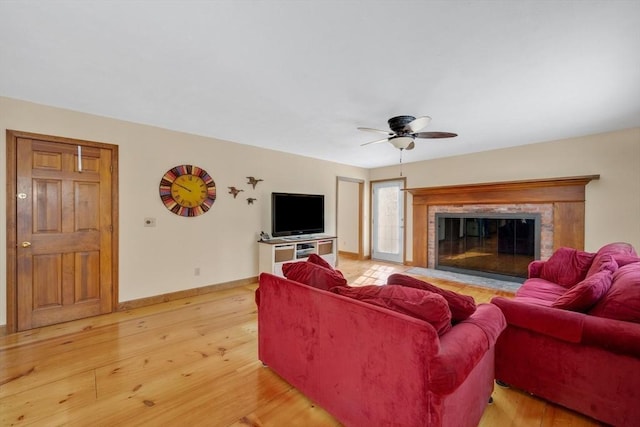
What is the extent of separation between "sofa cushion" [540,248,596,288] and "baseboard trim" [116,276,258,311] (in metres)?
4.13

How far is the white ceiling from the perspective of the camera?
1591mm

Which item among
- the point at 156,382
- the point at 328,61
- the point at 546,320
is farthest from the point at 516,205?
the point at 156,382

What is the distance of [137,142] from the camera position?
3.51m

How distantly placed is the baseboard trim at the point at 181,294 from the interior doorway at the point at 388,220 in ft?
11.0

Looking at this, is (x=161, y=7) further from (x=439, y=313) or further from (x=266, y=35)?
(x=439, y=313)

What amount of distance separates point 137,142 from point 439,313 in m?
3.90

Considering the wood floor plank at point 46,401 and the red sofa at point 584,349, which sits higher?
the red sofa at point 584,349

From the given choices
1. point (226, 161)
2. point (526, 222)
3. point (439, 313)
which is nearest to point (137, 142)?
point (226, 161)

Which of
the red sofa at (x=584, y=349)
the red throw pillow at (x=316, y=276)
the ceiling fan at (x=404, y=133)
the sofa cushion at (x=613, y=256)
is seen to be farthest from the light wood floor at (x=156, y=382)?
the ceiling fan at (x=404, y=133)

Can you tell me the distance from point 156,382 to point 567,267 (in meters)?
4.19

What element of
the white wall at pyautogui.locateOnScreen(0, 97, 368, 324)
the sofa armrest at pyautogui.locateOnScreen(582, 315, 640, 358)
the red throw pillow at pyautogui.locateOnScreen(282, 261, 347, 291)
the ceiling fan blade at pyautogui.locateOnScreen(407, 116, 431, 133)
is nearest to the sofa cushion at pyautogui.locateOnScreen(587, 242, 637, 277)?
the sofa armrest at pyautogui.locateOnScreen(582, 315, 640, 358)

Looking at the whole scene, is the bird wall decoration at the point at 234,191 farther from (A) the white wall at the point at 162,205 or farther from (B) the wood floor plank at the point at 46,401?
(B) the wood floor plank at the point at 46,401

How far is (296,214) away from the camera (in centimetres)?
517

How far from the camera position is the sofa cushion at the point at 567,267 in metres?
2.99
